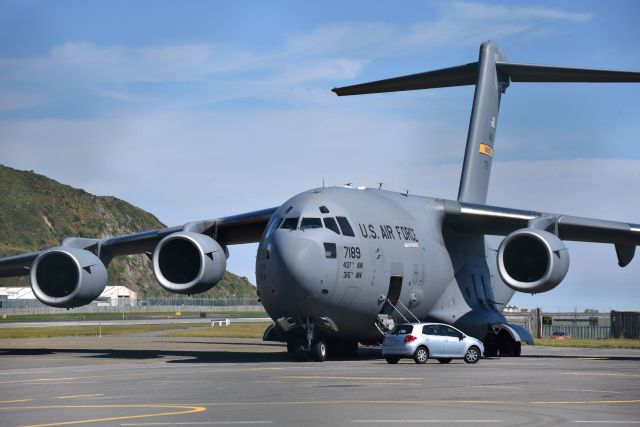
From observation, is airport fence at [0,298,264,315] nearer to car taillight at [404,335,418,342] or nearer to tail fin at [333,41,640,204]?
tail fin at [333,41,640,204]

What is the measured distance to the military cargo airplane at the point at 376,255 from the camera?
30.8 m

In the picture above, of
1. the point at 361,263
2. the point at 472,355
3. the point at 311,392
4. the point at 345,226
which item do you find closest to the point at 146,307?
the point at 472,355

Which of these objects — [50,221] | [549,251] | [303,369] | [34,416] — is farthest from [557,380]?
[50,221]

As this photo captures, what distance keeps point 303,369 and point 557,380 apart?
6.36 meters

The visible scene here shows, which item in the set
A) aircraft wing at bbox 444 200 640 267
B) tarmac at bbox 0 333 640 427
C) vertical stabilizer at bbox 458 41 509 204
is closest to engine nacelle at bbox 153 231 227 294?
tarmac at bbox 0 333 640 427

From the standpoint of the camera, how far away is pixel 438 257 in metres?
35.8

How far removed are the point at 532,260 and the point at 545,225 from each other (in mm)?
1695

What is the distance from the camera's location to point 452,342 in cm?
3189

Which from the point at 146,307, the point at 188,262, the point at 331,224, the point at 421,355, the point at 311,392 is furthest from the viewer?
the point at 146,307

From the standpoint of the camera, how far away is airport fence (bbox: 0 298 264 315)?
123m

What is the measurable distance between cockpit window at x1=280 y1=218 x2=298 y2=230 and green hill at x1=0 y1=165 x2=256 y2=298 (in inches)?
4782

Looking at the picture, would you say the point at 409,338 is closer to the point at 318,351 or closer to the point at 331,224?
the point at 318,351

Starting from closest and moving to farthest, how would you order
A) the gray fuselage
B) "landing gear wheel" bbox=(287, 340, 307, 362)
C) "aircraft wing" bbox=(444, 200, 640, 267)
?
the gray fuselage → "landing gear wheel" bbox=(287, 340, 307, 362) → "aircraft wing" bbox=(444, 200, 640, 267)

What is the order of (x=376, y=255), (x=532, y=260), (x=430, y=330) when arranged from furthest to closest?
(x=532, y=260), (x=376, y=255), (x=430, y=330)
